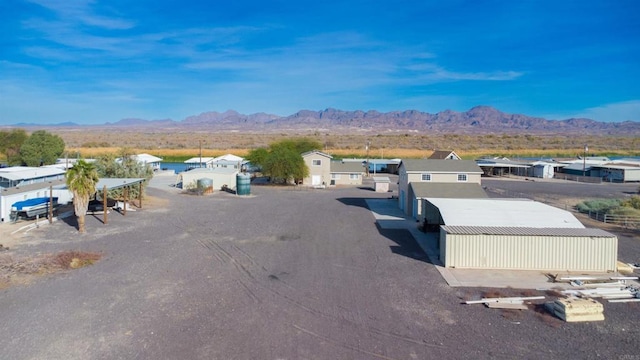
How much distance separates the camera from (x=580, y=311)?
12.7 metres

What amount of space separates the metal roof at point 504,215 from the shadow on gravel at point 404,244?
1.87 meters

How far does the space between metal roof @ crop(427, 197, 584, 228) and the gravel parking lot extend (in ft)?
7.96

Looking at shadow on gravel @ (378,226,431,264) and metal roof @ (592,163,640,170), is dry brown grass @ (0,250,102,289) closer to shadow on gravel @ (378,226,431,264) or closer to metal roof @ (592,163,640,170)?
shadow on gravel @ (378,226,431,264)

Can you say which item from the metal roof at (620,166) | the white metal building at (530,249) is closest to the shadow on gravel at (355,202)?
the white metal building at (530,249)

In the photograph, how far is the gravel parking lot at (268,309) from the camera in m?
11.0

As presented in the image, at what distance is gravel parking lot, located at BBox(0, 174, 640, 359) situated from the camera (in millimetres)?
11016

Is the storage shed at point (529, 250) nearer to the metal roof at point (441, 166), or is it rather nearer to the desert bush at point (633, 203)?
the metal roof at point (441, 166)

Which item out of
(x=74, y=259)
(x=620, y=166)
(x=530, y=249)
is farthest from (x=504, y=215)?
(x=620, y=166)

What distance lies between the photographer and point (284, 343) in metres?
11.2

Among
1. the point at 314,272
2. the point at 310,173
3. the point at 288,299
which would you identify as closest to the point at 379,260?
the point at 314,272

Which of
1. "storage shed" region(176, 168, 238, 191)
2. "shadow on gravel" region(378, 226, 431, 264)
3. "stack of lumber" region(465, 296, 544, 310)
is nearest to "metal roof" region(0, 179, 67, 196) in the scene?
"storage shed" region(176, 168, 238, 191)

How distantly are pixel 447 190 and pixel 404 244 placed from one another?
27.3 ft

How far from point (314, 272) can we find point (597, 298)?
31.2ft

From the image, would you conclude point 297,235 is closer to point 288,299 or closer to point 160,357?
point 288,299
